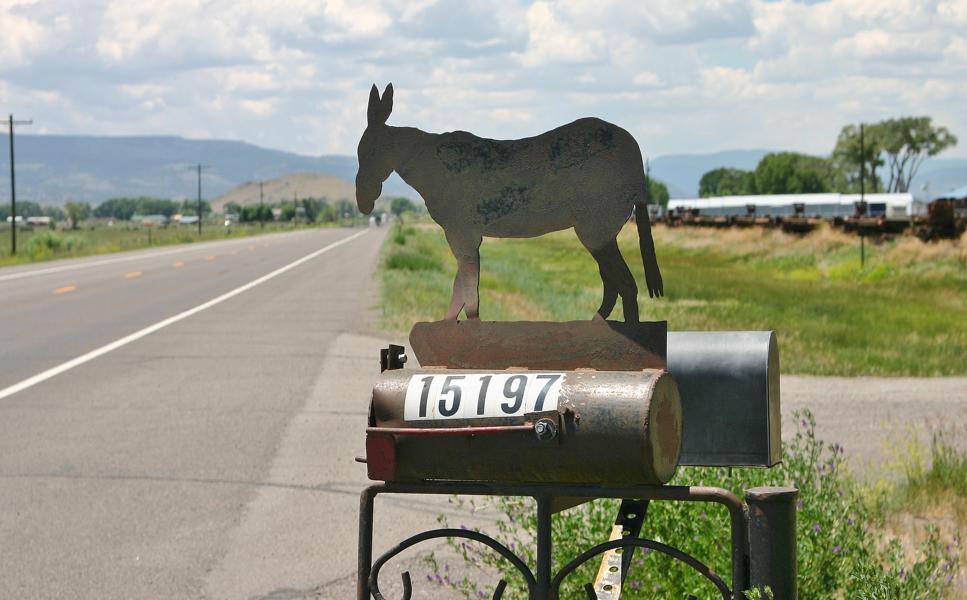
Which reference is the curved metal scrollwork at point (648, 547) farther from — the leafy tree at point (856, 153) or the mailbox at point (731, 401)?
the leafy tree at point (856, 153)

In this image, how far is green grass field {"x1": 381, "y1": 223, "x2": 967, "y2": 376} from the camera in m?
17.1

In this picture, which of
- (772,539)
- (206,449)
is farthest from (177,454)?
(772,539)

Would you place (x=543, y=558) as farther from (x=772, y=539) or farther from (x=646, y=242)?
(x=646, y=242)

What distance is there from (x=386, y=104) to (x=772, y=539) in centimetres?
130

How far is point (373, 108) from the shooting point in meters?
3.12

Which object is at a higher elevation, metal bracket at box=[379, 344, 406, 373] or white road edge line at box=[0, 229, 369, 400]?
metal bracket at box=[379, 344, 406, 373]

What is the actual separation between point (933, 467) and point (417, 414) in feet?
18.7

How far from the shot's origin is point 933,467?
768cm

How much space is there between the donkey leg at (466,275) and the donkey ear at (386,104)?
322mm

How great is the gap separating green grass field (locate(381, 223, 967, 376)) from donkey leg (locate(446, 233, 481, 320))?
11.8 m

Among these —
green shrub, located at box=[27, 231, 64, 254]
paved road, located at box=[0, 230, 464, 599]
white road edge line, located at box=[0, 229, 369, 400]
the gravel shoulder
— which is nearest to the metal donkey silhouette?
paved road, located at box=[0, 230, 464, 599]

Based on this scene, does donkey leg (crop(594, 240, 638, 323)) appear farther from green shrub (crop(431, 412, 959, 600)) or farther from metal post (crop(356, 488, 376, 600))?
green shrub (crop(431, 412, 959, 600))

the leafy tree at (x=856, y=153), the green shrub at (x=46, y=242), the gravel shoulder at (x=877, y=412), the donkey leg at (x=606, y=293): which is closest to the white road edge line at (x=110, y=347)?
the gravel shoulder at (x=877, y=412)

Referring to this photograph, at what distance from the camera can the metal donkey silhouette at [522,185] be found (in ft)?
9.64
